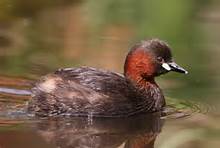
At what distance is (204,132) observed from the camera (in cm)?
891

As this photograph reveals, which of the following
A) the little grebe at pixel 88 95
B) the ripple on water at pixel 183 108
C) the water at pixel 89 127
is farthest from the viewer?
the ripple on water at pixel 183 108

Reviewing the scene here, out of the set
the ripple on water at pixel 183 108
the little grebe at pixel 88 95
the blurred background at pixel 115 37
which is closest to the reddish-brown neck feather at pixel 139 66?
the little grebe at pixel 88 95

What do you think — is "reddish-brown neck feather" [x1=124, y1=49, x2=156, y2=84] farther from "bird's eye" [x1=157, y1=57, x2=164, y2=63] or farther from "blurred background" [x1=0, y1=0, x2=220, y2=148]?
"blurred background" [x1=0, y1=0, x2=220, y2=148]

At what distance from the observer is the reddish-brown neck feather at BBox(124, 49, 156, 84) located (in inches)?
392

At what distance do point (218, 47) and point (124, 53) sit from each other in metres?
1.91

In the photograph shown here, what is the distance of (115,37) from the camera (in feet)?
49.0

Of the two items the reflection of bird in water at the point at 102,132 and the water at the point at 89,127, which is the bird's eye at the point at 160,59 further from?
the reflection of bird in water at the point at 102,132

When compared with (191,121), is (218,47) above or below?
above

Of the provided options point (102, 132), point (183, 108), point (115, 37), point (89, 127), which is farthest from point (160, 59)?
point (115, 37)

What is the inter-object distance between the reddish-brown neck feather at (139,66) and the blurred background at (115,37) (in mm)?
614

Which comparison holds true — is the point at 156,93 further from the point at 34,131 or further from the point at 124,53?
the point at 124,53

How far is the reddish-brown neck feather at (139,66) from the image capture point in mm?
9953

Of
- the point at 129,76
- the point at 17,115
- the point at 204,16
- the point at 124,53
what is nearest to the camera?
the point at 17,115

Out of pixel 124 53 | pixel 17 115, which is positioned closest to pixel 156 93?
pixel 17 115
